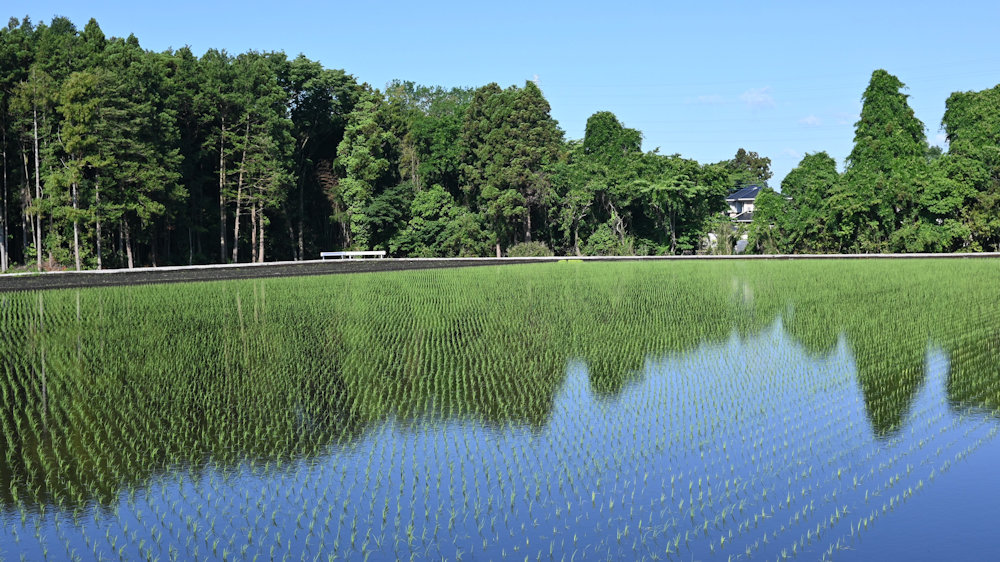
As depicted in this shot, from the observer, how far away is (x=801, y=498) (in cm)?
724

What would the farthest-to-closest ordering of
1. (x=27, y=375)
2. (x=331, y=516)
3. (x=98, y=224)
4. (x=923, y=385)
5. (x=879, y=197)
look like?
(x=879, y=197) < (x=98, y=224) < (x=27, y=375) < (x=923, y=385) < (x=331, y=516)

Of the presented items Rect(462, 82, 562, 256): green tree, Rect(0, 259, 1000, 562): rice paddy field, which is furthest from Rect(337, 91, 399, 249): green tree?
Rect(0, 259, 1000, 562): rice paddy field

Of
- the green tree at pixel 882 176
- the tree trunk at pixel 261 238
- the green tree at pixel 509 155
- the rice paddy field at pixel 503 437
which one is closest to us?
the rice paddy field at pixel 503 437

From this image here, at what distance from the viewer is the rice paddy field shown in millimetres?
6496

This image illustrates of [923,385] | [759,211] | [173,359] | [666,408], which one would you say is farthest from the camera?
[759,211]

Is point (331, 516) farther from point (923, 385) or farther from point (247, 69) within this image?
point (247, 69)

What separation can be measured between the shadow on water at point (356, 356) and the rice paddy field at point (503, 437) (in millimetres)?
69

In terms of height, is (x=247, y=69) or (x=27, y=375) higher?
(x=247, y=69)

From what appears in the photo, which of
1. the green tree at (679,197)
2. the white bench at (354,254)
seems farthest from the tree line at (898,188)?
the white bench at (354,254)

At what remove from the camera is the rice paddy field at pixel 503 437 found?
256 inches

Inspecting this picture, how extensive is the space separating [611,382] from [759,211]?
140ft

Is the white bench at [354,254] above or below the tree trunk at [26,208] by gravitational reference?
below

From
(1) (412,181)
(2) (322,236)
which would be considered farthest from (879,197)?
(2) (322,236)

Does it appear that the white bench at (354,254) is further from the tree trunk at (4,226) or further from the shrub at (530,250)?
the tree trunk at (4,226)
